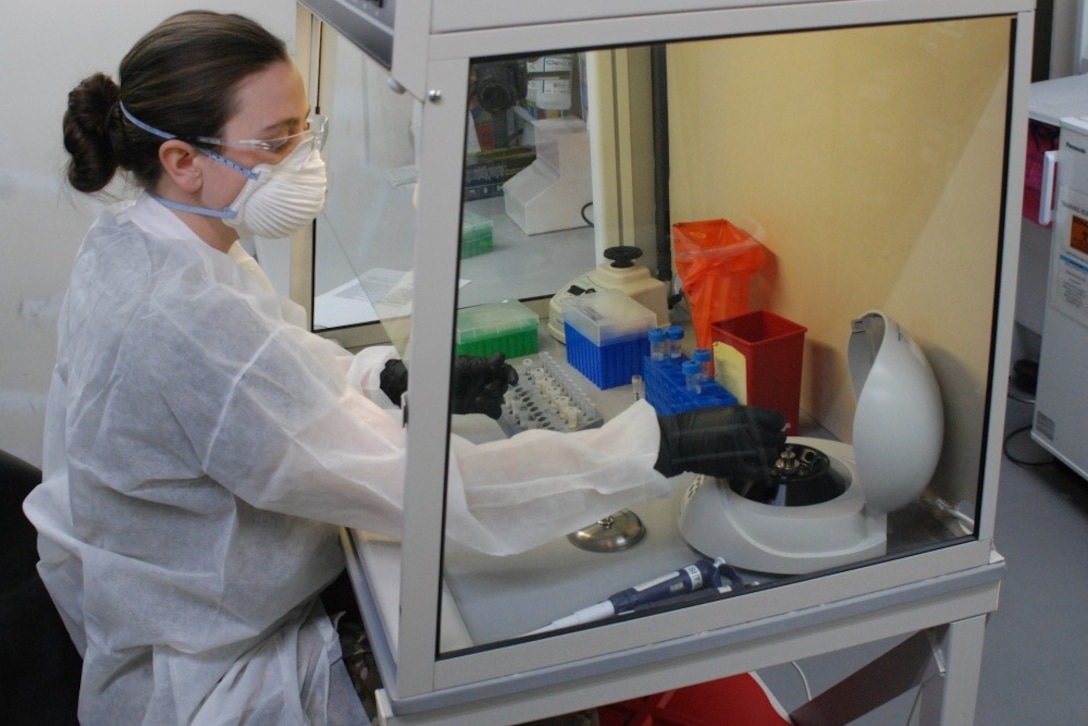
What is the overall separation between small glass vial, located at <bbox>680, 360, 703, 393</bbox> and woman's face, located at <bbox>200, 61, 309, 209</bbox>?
1.77ft

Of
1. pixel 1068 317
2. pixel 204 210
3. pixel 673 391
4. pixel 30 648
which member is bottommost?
pixel 1068 317

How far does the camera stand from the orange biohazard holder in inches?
55.2

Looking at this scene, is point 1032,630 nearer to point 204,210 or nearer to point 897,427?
point 897,427

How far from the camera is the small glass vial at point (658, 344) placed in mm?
1343

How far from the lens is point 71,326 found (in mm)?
1259

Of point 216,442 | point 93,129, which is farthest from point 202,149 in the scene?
point 216,442

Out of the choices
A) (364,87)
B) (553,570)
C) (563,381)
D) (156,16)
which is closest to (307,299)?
(364,87)

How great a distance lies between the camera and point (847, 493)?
47.4 inches

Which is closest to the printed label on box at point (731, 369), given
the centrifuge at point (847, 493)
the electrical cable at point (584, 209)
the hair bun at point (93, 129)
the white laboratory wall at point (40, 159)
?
the centrifuge at point (847, 493)

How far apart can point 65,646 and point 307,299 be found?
0.70 meters

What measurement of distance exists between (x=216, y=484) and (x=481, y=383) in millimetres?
341

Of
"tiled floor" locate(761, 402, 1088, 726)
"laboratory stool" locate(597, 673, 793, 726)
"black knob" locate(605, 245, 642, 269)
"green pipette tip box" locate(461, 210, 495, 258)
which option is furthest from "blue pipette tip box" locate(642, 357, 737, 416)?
"tiled floor" locate(761, 402, 1088, 726)

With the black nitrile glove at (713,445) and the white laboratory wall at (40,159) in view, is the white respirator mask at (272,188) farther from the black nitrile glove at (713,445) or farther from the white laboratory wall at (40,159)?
the white laboratory wall at (40,159)

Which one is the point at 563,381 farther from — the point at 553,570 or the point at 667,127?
the point at 667,127
